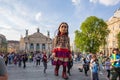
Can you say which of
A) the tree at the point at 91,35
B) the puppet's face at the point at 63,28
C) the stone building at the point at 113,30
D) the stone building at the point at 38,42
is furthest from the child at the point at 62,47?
the stone building at the point at 38,42

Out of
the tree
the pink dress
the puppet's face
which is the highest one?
the tree

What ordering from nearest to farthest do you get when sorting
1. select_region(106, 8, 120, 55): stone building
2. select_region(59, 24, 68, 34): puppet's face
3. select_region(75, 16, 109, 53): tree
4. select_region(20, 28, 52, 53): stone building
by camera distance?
1. select_region(59, 24, 68, 34): puppet's face
2. select_region(75, 16, 109, 53): tree
3. select_region(106, 8, 120, 55): stone building
4. select_region(20, 28, 52, 53): stone building

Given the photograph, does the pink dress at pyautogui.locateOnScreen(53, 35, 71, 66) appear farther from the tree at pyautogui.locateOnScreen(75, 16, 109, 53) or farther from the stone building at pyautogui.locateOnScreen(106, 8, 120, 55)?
the stone building at pyautogui.locateOnScreen(106, 8, 120, 55)

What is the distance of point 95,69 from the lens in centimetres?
1546

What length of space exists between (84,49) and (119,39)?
11043mm

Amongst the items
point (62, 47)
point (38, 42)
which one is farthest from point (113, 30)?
point (62, 47)

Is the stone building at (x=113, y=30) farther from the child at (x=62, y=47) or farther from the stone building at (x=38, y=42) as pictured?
the child at (x=62, y=47)

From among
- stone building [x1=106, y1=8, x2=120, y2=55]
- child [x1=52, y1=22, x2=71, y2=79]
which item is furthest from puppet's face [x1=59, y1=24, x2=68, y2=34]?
stone building [x1=106, y1=8, x2=120, y2=55]

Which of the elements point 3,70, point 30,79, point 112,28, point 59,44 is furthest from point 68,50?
point 112,28

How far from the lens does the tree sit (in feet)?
273

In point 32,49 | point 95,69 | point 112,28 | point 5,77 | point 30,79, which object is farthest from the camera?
point 32,49

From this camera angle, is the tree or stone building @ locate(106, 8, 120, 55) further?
stone building @ locate(106, 8, 120, 55)

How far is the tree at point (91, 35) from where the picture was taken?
83.2m

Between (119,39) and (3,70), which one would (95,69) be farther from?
(119,39)
